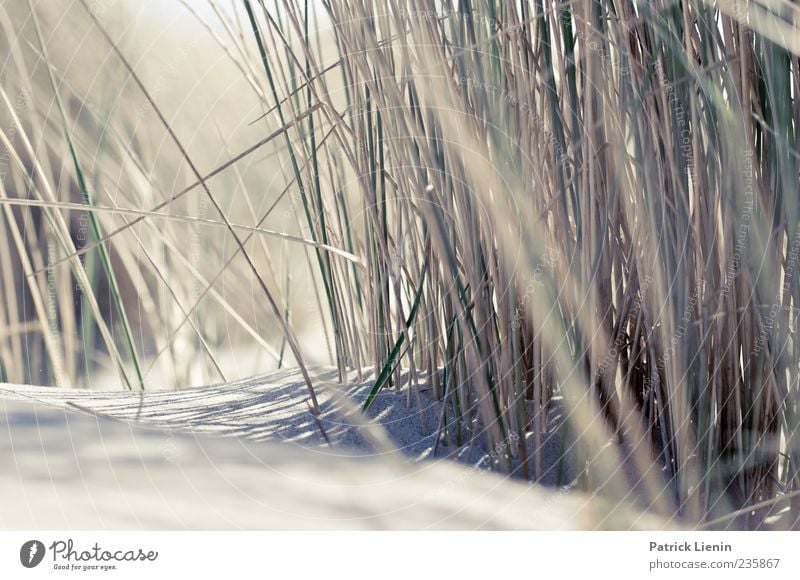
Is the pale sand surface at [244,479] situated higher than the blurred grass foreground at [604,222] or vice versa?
the blurred grass foreground at [604,222]

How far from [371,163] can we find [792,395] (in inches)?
22.2

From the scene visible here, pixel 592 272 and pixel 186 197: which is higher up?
pixel 186 197

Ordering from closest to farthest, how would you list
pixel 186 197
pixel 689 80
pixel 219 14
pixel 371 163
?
pixel 689 80 < pixel 371 163 < pixel 219 14 < pixel 186 197

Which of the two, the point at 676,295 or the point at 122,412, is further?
the point at 122,412

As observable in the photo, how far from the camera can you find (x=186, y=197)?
1950 millimetres

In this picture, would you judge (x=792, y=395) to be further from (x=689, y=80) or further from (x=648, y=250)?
(x=689, y=80)

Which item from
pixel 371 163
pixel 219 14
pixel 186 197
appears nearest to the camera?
pixel 371 163

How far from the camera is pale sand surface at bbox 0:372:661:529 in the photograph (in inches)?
32.4

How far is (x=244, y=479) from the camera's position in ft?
2.85

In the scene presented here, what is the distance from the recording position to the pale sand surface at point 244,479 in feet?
2.70

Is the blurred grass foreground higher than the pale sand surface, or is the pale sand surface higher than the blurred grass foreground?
the blurred grass foreground

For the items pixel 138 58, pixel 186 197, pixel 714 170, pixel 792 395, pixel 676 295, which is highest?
pixel 138 58

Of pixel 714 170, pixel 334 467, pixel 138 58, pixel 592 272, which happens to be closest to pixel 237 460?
pixel 334 467

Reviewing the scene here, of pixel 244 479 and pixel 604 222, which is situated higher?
pixel 604 222
